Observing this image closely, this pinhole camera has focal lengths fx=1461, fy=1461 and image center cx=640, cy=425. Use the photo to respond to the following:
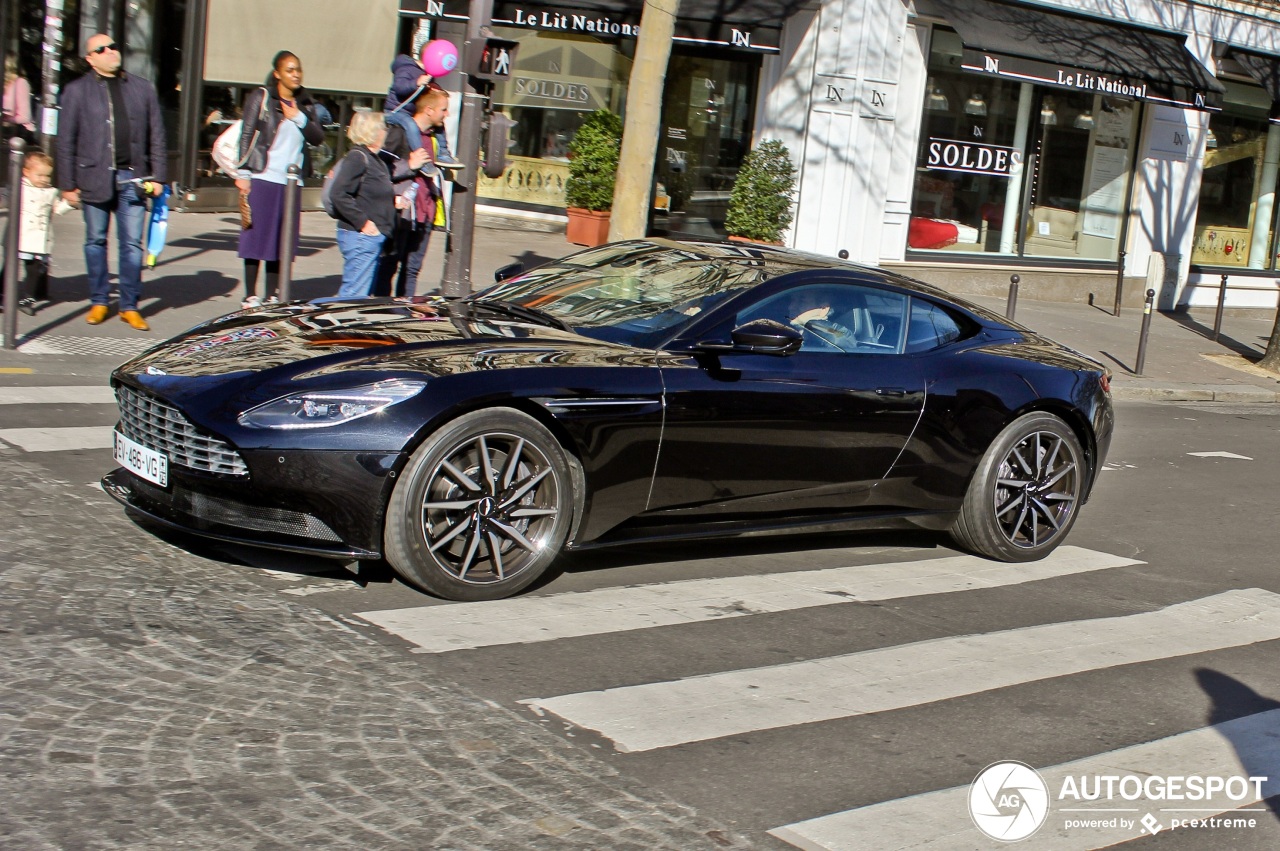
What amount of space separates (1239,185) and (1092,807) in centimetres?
2387

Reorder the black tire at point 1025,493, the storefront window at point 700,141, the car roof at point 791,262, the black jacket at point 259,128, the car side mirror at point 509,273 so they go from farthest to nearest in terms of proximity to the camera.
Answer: the storefront window at point 700,141 → the black jacket at point 259,128 → the car side mirror at point 509,273 → the black tire at point 1025,493 → the car roof at point 791,262

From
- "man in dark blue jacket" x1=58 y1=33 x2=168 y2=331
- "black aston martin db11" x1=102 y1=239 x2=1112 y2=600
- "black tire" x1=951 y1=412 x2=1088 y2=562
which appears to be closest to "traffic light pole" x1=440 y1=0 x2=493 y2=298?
"man in dark blue jacket" x1=58 y1=33 x2=168 y2=331

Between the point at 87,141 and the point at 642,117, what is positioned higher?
the point at 642,117

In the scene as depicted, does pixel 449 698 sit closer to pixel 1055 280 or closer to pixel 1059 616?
pixel 1059 616

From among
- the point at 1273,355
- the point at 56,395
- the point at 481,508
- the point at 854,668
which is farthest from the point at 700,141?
the point at 854,668

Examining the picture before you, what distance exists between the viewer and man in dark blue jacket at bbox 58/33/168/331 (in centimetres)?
1036

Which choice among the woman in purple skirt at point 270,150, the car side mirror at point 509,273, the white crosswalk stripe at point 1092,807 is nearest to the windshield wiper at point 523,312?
the car side mirror at point 509,273

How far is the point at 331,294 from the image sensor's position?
536 inches

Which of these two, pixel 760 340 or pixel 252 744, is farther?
pixel 760 340

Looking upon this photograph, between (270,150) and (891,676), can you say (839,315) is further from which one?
(270,150)

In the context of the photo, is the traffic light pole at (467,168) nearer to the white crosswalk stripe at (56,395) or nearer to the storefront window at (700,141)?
the white crosswalk stripe at (56,395)

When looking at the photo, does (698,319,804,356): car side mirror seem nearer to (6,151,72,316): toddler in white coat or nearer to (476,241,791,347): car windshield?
(476,241,791,347): car windshield

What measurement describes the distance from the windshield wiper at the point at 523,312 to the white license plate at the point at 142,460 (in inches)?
67.3

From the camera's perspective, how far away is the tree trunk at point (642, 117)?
1318 centimetres
